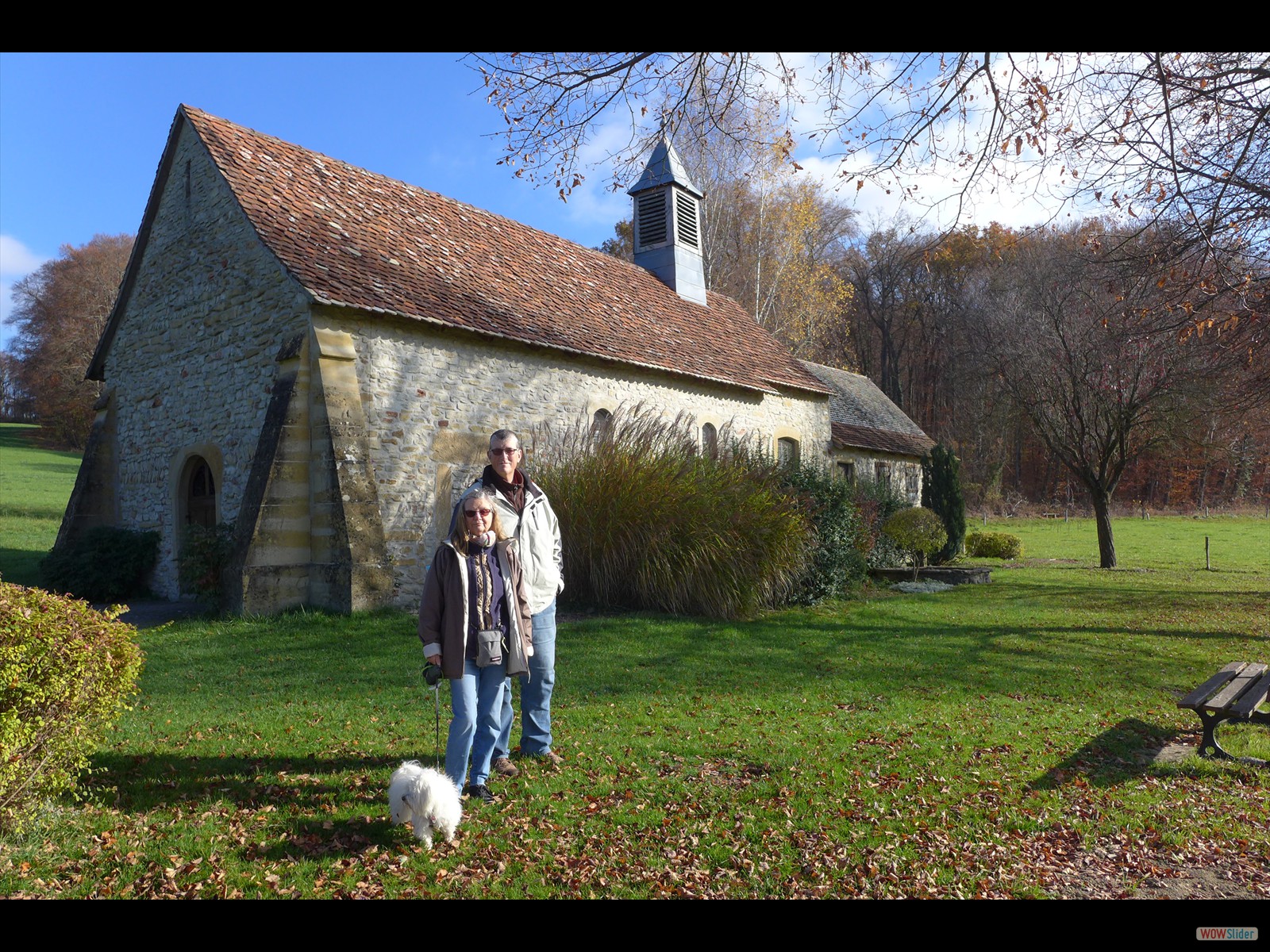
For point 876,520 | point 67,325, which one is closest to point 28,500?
point 67,325

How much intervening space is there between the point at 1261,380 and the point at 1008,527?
2147cm

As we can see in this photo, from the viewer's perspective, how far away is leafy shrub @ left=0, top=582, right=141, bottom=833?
3.53 m

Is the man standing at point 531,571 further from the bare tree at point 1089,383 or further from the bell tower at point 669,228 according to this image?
the bell tower at point 669,228

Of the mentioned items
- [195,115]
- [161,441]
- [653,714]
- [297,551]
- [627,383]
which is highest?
[195,115]

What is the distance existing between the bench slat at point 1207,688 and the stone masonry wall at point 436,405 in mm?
8741

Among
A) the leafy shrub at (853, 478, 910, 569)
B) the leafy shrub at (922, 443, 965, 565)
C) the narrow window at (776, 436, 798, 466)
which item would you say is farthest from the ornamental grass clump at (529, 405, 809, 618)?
the leafy shrub at (922, 443, 965, 565)

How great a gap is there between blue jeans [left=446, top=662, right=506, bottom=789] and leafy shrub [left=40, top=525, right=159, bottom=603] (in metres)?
11.6

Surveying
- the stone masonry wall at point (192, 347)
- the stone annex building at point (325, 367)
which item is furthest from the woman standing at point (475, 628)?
the stone masonry wall at point (192, 347)

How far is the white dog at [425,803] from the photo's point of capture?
3.70 m

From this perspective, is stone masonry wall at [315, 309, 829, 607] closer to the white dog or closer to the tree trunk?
the white dog

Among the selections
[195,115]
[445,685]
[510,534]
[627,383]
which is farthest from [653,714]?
[195,115]

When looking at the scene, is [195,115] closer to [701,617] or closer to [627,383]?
[627,383]

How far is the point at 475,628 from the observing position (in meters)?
4.23
